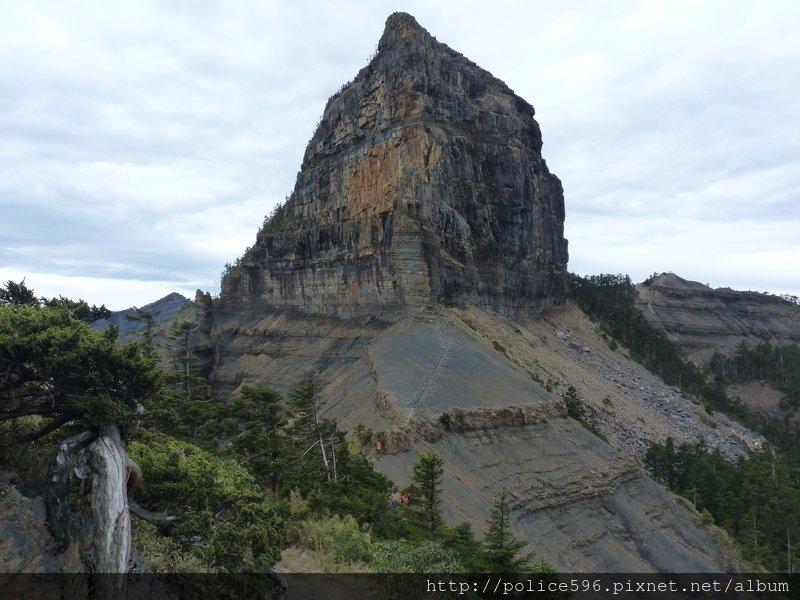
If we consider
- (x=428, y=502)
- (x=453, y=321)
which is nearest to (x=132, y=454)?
(x=428, y=502)

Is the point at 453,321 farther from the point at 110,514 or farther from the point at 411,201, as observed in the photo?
the point at 110,514

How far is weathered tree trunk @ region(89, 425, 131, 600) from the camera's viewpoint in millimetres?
11500

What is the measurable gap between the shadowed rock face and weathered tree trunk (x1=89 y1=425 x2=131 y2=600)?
1398 inches

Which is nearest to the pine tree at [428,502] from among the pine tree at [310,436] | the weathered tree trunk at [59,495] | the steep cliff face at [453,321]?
the steep cliff face at [453,321]

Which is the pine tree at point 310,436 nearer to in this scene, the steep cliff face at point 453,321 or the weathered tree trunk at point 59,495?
the steep cliff face at point 453,321

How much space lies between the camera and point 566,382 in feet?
185

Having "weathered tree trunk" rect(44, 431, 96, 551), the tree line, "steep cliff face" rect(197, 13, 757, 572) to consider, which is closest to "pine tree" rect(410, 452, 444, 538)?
the tree line

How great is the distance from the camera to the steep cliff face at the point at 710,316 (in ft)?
370

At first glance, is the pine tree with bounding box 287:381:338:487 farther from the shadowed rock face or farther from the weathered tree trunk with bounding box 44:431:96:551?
the shadowed rock face

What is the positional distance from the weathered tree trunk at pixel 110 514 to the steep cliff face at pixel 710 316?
11696cm

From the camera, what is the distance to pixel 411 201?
159ft

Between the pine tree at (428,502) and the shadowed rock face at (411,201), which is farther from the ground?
the shadowed rock face at (411,201)

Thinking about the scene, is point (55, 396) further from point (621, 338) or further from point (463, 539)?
point (621, 338)

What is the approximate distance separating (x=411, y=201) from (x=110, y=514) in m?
40.0
